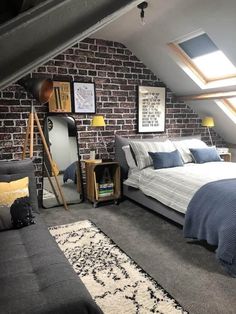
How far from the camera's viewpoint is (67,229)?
315 centimetres

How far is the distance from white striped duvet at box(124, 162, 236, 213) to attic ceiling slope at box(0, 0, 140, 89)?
2.57 m

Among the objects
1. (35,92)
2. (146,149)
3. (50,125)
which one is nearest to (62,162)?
(50,125)

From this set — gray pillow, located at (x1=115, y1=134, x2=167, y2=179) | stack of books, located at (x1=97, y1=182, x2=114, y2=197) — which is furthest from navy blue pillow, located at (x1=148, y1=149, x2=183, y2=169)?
stack of books, located at (x1=97, y1=182, x2=114, y2=197)

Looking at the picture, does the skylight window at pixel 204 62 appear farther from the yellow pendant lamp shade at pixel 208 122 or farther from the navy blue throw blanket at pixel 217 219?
the navy blue throw blanket at pixel 217 219

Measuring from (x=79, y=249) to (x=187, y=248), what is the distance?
1.09 meters

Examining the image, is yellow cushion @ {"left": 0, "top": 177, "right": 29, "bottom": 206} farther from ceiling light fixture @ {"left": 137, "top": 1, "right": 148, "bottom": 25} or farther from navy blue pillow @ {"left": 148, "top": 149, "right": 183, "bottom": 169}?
ceiling light fixture @ {"left": 137, "top": 1, "right": 148, "bottom": 25}

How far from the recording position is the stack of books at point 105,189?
4023 millimetres

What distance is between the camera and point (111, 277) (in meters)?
2.19

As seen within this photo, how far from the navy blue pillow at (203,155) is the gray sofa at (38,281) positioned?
2.77 metres

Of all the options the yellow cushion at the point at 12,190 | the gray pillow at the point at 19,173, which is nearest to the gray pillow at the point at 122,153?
the gray pillow at the point at 19,173

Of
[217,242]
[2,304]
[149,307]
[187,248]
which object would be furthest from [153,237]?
[2,304]

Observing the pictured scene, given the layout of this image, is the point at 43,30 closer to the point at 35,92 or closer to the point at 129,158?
the point at 35,92

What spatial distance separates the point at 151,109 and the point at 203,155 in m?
1.24

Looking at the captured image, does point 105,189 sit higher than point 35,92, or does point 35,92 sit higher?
point 35,92
